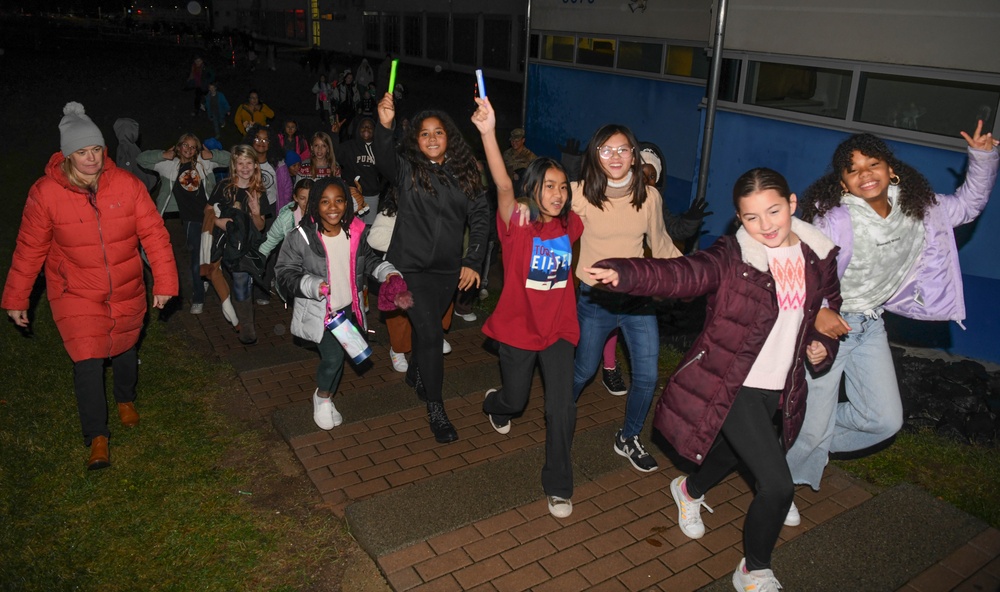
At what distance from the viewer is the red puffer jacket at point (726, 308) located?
3.77 m

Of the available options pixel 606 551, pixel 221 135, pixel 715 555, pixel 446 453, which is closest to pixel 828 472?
pixel 715 555

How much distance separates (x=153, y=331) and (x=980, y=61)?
782cm

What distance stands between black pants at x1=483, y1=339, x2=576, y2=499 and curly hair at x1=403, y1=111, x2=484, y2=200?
1170 millimetres

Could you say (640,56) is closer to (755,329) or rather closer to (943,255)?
(943,255)

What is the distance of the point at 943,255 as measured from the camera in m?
4.54

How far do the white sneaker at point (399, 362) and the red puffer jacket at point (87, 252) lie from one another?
6.90 ft

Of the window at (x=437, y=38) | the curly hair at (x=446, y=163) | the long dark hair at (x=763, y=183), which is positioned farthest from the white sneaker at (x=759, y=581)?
the window at (x=437, y=38)

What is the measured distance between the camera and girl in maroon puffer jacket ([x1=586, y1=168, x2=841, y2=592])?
376 centimetres

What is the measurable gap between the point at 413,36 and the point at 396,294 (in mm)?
28651

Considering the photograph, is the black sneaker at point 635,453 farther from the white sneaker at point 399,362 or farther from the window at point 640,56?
the window at point 640,56

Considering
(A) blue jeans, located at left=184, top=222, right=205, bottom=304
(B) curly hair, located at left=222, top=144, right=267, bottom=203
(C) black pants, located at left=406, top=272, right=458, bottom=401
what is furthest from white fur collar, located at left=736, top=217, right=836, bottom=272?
(A) blue jeans, located at left=184, top=222, right=205, bottom=304

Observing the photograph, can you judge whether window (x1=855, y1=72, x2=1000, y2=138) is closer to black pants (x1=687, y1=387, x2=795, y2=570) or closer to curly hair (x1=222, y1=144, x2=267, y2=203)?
black pants (x1=687, y1=387, x2=795, y2=570)

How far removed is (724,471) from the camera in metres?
4.34

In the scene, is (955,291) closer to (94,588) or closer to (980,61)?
(980,61)
